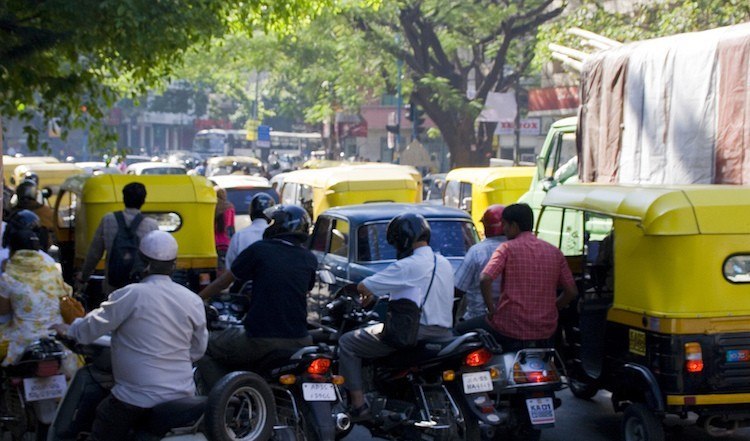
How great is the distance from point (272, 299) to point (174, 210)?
5.82m

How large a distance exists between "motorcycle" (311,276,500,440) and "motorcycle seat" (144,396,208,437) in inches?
70.4

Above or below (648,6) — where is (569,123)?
below

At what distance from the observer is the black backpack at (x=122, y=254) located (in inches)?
348

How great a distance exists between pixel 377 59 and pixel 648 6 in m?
9.83

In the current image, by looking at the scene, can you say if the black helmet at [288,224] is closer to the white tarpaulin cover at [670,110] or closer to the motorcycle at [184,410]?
the motorcycle at [184,410]

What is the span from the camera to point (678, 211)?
6801 mm

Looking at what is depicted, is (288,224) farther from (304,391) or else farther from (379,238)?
(379,238)

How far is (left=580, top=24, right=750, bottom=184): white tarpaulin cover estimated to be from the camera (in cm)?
1003

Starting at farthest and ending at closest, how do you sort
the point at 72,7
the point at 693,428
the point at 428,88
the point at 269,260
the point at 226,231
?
the point at 428,88 < the point at 226,231 < the point at 72,7 < the point at 693,428 < the point at 269,260

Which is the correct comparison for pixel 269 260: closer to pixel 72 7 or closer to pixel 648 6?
pixel 72 7

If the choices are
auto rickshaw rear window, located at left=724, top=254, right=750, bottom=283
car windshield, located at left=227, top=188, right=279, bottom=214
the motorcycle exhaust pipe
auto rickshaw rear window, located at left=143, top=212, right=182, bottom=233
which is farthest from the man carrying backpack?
car windshield, located at left=227, top=188, right=279, bottom=214

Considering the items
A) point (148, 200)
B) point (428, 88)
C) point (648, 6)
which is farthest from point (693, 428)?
point (428, 88)

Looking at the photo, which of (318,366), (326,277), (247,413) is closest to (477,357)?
(318,366)

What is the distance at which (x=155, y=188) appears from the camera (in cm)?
1221
